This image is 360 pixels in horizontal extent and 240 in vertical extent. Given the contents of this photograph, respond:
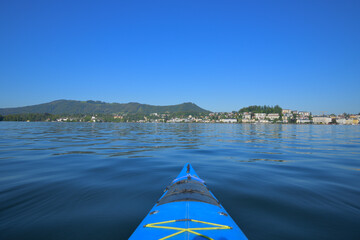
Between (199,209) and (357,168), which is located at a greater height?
(199,209)

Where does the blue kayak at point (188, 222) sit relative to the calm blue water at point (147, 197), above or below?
above

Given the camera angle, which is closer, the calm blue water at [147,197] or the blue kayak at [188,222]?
the blue kayak at [188,222]

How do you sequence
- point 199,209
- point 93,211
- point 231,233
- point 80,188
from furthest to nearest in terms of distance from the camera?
point 80,188 → point 93,211 → point 199,209 → point 231,233

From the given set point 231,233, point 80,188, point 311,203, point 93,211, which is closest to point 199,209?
point 231,233

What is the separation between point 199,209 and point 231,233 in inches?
35.3

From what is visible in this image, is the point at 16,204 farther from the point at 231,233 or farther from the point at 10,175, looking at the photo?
the point at 231,233

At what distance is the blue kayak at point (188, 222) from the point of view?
11.6ft

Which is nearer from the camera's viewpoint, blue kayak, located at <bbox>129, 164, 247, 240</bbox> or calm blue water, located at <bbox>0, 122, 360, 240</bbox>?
blue kayak, located at <bbox>129, 164, 247, 240</bbox>

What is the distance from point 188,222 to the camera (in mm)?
3807

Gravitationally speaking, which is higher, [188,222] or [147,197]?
[188,222]

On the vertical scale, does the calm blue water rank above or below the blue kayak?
below

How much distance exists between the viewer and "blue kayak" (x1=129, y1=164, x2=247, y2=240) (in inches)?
139

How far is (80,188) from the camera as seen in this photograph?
25.5 feet

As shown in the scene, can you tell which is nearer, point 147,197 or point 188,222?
point 188,222
